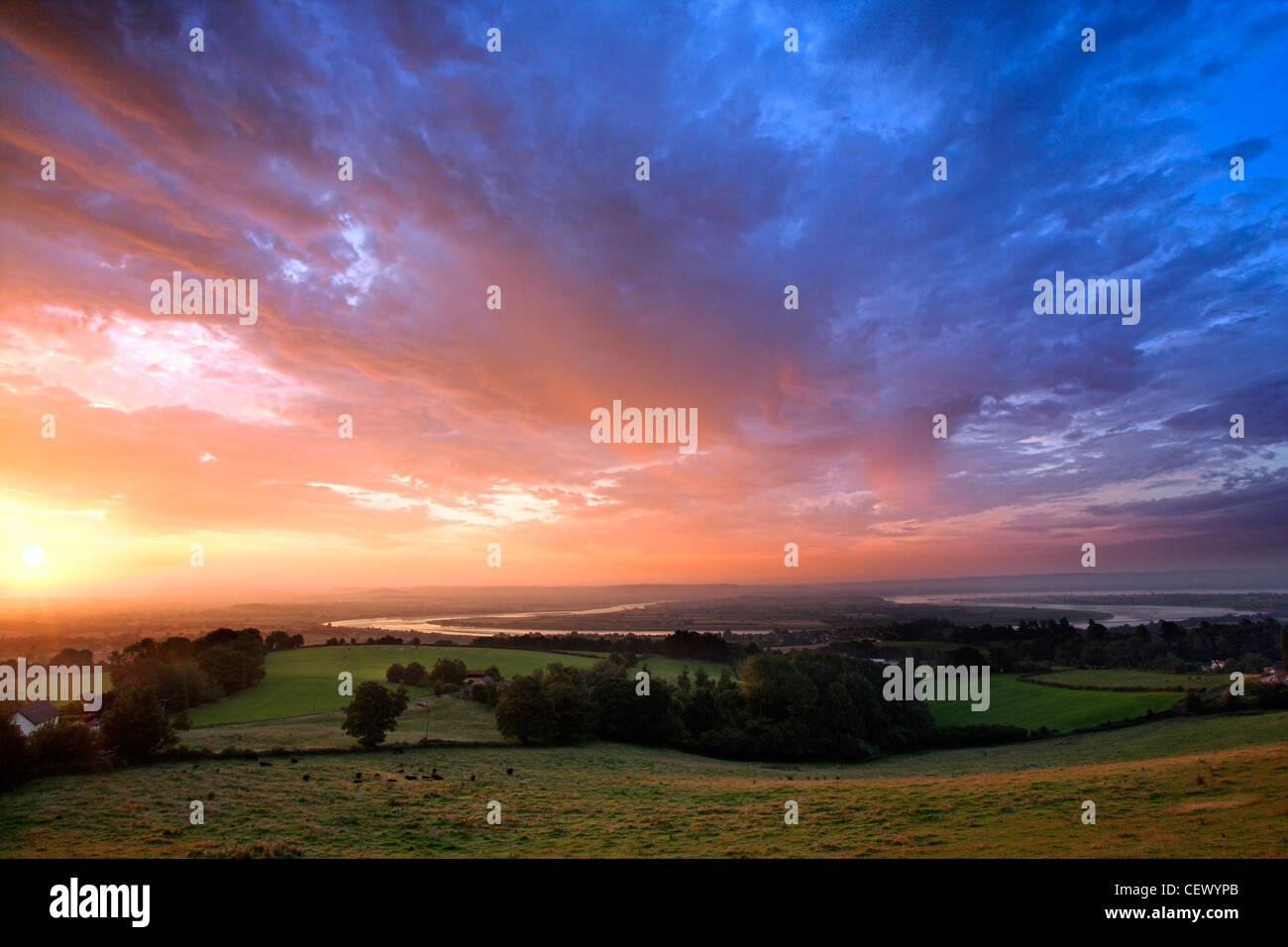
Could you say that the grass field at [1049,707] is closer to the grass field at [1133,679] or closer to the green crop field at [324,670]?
the grass field at [1133,679]

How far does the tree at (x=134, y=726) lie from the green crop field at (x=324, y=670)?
22497mm

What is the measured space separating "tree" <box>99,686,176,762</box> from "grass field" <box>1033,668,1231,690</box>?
81.1 meters

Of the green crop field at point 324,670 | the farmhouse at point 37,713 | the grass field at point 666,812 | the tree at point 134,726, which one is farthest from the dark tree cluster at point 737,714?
the farmhouse at point 37,713

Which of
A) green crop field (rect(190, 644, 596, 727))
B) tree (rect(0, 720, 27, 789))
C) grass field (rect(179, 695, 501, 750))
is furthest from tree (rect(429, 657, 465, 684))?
tree (rect(0, 720, 27, 789))

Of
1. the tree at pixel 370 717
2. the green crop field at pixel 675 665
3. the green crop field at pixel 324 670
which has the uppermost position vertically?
the tree at pixel 370 717

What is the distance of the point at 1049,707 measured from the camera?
53.9 metres

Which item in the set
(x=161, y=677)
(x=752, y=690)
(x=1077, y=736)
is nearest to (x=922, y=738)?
(x=1077, y=736)

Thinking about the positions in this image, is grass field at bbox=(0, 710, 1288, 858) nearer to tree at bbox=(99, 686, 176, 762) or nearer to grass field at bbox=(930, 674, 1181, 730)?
tree at bbox=(99, 686, 176, 762)

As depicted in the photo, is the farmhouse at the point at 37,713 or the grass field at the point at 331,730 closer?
the grass field at the point at 331,730

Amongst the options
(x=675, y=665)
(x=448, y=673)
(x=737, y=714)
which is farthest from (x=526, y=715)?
(x=675, y=665)

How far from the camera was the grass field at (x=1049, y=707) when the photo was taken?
47034 millimetres

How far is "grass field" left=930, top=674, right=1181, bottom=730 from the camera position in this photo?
47.0 m

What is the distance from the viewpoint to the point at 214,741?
3306 centimetres

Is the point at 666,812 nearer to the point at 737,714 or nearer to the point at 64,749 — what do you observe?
the point at 64,749
